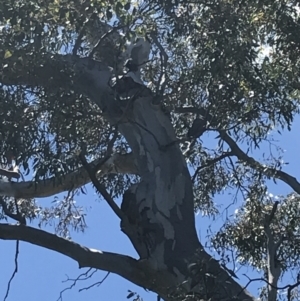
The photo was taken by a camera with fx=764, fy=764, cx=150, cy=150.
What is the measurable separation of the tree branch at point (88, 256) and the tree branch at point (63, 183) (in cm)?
117

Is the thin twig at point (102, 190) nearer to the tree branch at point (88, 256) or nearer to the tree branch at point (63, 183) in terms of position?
the tree branch at point (88, 256)

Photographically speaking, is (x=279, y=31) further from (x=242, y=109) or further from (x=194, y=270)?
(x=194, y=270)

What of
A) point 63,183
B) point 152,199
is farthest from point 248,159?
point 63,183

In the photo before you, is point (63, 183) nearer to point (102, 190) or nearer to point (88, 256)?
point (88, 256)

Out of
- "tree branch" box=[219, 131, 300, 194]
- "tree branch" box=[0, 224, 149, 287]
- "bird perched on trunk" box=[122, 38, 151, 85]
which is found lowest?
"tree branch" box=[0, 224, 149, 287]

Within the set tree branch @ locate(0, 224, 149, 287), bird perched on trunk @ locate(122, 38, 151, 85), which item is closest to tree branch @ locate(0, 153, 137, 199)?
bird perched on trunk @ locate(122, 38, 151, 85)

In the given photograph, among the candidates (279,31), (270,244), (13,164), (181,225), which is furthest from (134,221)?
(279,31)

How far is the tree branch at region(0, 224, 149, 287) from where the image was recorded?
209 inches

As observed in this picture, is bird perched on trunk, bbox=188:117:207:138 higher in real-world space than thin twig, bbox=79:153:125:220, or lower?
higher

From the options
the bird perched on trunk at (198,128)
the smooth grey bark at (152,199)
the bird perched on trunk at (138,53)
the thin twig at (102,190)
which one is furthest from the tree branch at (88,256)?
the bird perched on trunk at (138,53)

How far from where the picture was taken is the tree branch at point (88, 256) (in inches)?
209

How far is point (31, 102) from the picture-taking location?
6.36 m

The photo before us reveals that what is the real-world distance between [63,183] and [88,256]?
1.73 metres

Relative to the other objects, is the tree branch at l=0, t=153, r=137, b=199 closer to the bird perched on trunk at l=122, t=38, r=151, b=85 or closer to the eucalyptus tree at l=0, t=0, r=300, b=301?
the eucalyptus tree at l=0, t=0, r=300, b=301
